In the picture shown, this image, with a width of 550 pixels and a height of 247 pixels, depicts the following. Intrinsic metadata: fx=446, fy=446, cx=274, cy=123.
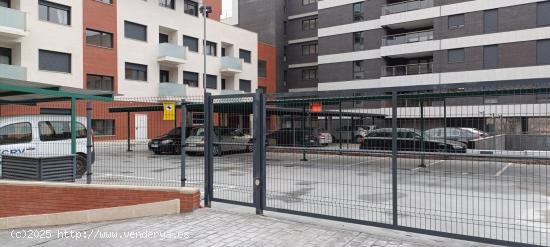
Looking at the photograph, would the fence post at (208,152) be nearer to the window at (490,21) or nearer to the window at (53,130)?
the window at (53,130)

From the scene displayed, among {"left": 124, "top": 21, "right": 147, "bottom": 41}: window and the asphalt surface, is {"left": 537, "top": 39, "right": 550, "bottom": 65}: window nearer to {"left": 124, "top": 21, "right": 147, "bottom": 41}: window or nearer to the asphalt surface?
{"left": 124, "top": 21, "right": 147, "bottom": 41}: window

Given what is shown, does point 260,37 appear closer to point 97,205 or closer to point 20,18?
point 20,18

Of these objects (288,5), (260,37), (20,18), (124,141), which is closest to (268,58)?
(260,37)

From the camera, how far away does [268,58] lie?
166 ft

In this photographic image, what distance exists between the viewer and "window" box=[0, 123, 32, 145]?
10.5 meters

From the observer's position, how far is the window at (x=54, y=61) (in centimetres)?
2714

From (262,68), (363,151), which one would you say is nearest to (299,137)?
(363,151)

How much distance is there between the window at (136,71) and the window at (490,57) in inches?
1065

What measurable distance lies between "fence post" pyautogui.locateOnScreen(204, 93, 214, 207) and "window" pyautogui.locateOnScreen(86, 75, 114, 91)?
25206 mm

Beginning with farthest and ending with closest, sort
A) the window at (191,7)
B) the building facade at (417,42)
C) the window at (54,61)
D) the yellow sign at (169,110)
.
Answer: the window at (191,7) < the building facade at (417,42) < the window at (54,61) < the yellow sign at (169,110)

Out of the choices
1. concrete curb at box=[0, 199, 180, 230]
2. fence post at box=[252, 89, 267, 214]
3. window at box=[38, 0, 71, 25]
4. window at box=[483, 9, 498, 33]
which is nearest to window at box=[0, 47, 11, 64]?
window at box=[38, 0, 71, 25]

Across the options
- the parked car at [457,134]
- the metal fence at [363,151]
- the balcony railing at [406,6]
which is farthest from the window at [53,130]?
the balcony railing at [406,6]

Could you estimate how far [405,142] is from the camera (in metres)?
6.18

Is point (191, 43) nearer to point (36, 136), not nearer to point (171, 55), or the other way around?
point (171, 55)
